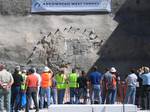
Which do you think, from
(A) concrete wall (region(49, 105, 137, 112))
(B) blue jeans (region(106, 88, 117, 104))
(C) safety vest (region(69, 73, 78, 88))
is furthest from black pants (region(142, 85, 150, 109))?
(A) concrete wall (region(49, 105, 137, 112))

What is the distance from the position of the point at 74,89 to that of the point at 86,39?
23.1ft

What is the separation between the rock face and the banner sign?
1.01 feet

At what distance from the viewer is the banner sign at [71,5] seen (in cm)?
2816

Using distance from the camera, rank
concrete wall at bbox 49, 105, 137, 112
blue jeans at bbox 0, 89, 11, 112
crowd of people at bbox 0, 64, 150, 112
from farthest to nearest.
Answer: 1. crowd of people at bbox 0, 64, 150, 112
2. blue jeans at bbox 0, 89, 11, 112
3. concrete wall at bbox 49, 105, 137, 112

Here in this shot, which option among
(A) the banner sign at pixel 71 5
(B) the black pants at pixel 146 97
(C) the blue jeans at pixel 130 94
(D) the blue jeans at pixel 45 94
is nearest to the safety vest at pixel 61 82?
(D) the blue jeans at pixel 45 94

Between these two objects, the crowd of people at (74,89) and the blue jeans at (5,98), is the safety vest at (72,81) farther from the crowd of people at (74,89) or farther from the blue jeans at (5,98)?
the blue jeans at (5,98)

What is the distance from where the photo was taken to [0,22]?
28.6 meters

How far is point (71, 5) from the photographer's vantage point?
28.2 metres

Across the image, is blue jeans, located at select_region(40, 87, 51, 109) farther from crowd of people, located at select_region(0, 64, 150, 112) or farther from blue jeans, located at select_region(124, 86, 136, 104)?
blue jeans, located at select_region(124, 86, 136, 104)

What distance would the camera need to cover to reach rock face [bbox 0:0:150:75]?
92.2ft

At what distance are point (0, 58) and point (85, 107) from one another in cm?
1375


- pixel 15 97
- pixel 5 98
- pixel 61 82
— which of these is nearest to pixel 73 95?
pixel 61 82

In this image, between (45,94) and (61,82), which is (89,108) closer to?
(45,94)

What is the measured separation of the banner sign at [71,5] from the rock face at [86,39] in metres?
0.31
